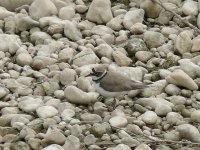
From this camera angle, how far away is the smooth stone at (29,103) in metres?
6.72

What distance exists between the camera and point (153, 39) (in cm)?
829

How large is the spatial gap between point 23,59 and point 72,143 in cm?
209

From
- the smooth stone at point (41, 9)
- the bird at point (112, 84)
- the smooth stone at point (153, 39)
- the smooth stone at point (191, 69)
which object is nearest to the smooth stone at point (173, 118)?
the bird at point (112, 84)

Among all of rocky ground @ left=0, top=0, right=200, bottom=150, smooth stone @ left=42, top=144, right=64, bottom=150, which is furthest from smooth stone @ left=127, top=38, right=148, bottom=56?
smooth stone @ left=42, top=144, right=64, bottom=150

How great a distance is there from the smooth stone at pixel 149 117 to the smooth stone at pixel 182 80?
690 millimetres

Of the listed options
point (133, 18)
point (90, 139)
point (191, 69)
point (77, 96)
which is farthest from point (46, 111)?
point (133, 18)

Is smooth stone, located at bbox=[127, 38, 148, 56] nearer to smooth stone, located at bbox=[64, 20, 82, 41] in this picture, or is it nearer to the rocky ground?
the rocky ground

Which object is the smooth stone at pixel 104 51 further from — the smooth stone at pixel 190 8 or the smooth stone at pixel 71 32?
the smooth stone at pixel 190 8

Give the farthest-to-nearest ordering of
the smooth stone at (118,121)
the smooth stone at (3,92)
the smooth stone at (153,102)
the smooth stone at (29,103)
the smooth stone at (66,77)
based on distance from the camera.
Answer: the smooth stone at (66,77), the smooth stone at (3,92), the smooth stone at (153,102), the smooth stone at (29,103), the smooth stone at (118,121)

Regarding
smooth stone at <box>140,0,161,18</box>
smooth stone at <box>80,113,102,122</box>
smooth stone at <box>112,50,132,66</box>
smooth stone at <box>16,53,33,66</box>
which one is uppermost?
smooth stone at <box>140,0,161,18</box>

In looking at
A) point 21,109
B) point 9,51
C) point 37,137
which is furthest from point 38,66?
point 37,137

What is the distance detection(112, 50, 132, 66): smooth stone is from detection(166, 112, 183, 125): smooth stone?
141 cm

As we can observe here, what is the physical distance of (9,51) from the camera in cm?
799

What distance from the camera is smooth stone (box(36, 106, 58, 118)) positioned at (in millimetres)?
6590
